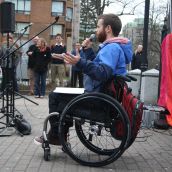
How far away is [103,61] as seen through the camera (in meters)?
5.23

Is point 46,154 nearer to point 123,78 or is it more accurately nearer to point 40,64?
point 123,78

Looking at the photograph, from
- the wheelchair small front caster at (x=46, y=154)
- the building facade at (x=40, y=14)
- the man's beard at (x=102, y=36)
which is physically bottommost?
the wheelchair small front caster at (x=46, y=154)

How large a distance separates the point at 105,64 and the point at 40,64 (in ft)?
32.4

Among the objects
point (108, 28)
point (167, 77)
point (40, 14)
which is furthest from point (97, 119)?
point (40, 14)

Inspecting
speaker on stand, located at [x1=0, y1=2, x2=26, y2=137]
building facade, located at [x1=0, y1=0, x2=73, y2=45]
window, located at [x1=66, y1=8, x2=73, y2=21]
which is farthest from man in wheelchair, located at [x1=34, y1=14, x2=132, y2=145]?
window, located at [x1=66, y1=8, x2=73, y2=21]

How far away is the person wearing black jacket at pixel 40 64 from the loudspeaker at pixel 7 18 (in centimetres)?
643

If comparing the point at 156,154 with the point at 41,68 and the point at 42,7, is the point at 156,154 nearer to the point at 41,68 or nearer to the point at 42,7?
the point at 41,68

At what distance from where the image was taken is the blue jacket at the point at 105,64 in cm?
513

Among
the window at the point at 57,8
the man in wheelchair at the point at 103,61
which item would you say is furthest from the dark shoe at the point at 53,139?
the window at the point at 57,8

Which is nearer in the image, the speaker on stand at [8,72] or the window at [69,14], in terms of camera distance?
the speaker on stand at [8,72]

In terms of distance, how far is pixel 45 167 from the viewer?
5.39 metres

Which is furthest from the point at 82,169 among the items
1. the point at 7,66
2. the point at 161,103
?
the point at 7,66

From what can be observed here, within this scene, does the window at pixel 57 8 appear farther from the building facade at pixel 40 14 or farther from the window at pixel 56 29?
the window at pixel 56 29

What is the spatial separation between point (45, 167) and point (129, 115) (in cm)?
111
